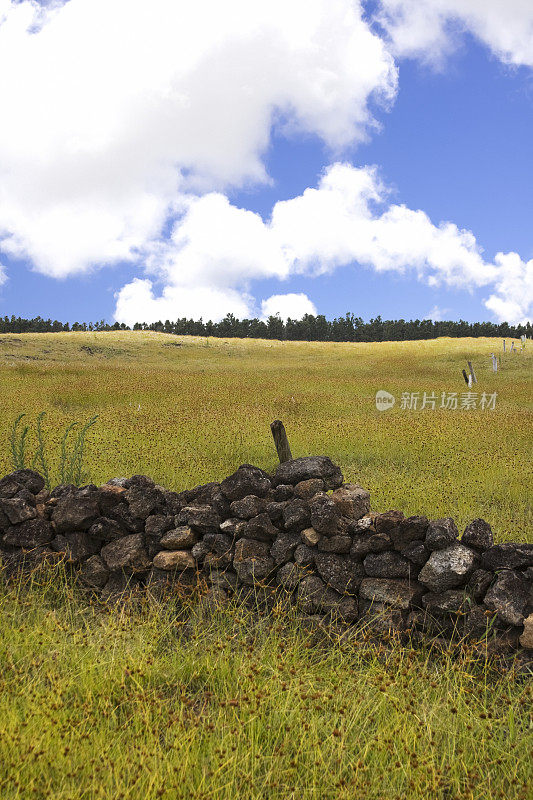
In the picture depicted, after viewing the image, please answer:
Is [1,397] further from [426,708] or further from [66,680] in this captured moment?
[426,708]

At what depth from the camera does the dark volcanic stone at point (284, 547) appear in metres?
4.85

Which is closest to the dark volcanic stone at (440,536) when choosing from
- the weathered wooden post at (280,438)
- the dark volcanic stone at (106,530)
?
the weathered wooden post at (280,438)

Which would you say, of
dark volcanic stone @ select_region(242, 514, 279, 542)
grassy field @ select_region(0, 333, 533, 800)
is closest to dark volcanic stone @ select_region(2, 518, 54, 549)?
grassy field @ select_region(0, 333, 533, 800)

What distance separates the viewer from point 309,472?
5539 millimetres

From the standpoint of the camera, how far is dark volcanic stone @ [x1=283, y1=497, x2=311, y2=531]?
4852 mm

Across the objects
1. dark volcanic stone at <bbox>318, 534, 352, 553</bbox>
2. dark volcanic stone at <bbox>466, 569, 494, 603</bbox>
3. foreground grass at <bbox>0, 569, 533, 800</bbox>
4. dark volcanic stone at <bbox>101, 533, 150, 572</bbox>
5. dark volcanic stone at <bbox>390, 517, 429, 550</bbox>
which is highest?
dark volcanic stone at <bbox>390, 517, 429, 550</bbox>

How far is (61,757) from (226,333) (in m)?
112

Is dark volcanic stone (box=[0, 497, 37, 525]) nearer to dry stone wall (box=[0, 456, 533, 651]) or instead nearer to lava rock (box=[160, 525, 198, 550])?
dry stone wall (box=[0, 456, 533, 651])

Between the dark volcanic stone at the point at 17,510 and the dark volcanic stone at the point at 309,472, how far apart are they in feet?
8.73

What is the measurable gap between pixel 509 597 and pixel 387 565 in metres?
0.97

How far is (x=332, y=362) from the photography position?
41.6 m

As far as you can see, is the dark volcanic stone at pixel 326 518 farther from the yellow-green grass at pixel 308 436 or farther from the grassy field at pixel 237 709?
the yellow-green grass at pixel 308 436

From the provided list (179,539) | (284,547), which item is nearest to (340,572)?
(284,547)

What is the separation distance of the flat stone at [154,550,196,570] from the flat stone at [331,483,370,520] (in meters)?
1.53
